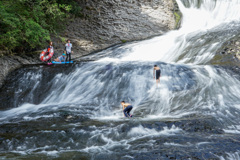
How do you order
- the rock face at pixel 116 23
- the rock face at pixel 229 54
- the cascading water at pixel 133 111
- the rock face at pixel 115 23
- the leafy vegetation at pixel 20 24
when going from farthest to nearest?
the rock face at pixel 116 23 → the rock face at pixel 115 23 → the leafy vegetation at pixel 20 24 → the rock face at pixel 229 54 → the cascading water at pixel 133 111

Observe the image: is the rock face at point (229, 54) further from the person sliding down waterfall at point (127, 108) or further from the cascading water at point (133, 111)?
the person sliding down waterfall at point (127, 108)

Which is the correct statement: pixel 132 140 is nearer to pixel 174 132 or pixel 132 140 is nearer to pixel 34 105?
pixel 174 132

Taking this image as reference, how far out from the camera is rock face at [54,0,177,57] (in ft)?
60.4

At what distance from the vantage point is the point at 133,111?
8930 millimetres

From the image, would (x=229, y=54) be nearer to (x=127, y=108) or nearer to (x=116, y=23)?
(x=127, y=108)

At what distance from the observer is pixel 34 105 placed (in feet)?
34.8

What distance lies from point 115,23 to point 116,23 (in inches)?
3.5

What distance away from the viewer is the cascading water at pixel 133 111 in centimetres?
586

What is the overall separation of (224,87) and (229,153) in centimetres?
512

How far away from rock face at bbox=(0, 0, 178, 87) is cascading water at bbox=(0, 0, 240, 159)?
3.05 m

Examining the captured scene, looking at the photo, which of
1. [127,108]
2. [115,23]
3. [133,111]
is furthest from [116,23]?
[127,108]

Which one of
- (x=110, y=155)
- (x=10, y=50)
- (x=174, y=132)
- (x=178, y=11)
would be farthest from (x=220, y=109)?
(x=178, y=11)

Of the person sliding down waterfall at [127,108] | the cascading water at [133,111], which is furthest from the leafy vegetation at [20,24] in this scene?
the person sliding down waterfall at [127,108]

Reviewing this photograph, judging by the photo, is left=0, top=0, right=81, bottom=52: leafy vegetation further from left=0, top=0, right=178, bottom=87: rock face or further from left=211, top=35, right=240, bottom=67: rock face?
left=211, top=35, right=240, bottom=67: rock face
